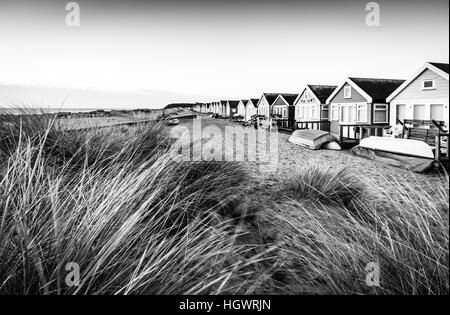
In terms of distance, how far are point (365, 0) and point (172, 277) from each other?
2513mm

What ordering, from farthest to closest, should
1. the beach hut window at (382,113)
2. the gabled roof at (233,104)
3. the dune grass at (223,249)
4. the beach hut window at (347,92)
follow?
the gabled roof at (233,104) → the beach hut window at (347,92) → the beach hut window at (382,113) → the dune grass at (223,249)

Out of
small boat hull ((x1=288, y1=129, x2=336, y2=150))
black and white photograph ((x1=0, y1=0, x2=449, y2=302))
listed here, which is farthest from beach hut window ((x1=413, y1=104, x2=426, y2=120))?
small boat hull ((x1=288, y1=129, x2=336, y2=150))

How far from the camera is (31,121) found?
3.74 meters

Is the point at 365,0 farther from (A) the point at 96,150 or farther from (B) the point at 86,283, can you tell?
(A) the point at 96,150

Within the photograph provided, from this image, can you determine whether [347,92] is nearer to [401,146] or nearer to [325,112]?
[325,112]

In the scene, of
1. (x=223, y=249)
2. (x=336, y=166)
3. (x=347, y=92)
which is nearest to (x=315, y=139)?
(x=336, y=166)

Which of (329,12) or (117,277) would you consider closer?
(117,277)

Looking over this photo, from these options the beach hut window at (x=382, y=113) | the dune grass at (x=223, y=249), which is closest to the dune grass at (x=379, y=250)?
the dune grass at (x=223, y=249)

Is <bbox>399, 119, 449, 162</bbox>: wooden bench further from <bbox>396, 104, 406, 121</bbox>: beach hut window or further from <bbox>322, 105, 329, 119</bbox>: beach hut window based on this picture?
<bbox>322, 105, 329, 119</bbox>: beach hut window

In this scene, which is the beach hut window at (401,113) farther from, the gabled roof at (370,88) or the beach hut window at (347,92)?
the beach hut window at (347,92)

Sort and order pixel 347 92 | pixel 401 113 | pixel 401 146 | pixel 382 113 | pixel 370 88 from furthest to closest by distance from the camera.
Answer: pixel 370 88, pixel 347 92, pixel 382 113, pixel 401 113, pixel 401 146
